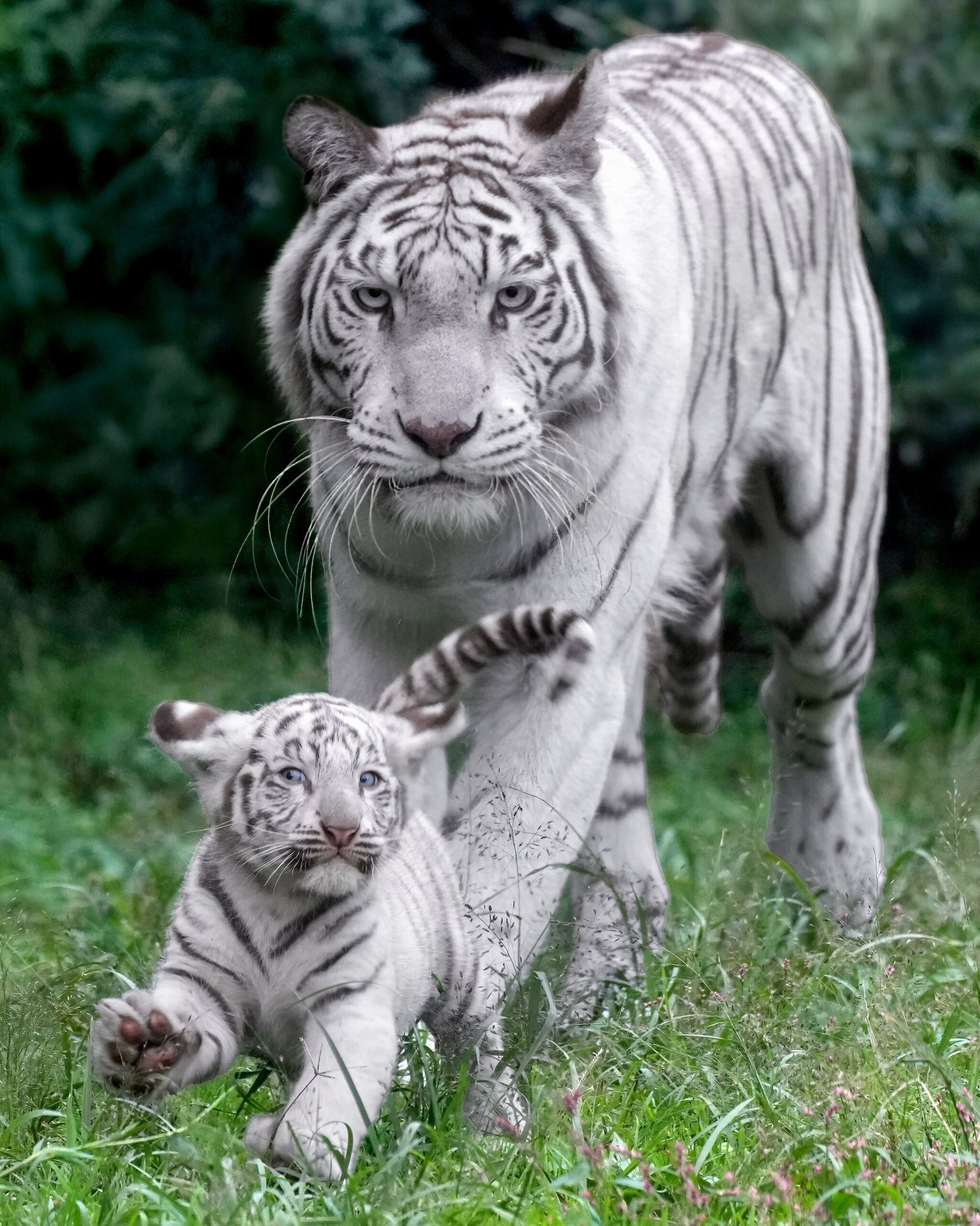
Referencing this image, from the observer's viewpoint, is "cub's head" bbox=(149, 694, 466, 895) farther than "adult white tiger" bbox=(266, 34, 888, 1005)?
No

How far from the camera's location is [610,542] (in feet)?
10.6

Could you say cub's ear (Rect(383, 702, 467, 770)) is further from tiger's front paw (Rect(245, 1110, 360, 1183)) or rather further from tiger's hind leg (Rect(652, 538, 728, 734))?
tiger's hind leg (Rect(652, 538, 728, 734))

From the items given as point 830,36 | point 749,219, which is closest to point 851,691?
point 749,219

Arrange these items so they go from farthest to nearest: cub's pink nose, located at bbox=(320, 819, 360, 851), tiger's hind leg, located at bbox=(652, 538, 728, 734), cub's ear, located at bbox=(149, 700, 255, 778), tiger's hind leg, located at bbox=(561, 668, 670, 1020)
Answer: tiger's hind leg, located at bbox=(652, 538, 728, 734) < tiger's hind leg, located at bbox=(561, 668, 670, 1020) < cub's ear, located at bbox=(149, 700, 255, 778) < cub's pink nose, located at bbox=(320, 819, 360, 851)

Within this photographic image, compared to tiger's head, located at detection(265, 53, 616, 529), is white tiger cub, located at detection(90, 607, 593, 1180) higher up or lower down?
lower down

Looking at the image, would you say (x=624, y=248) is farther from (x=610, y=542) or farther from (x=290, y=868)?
(x=290, y=868)

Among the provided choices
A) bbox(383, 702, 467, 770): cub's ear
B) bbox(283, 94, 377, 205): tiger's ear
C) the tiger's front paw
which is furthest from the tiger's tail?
bbox(283, 94, 377, 205): tiger's ear

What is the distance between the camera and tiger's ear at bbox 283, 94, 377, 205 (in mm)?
3146

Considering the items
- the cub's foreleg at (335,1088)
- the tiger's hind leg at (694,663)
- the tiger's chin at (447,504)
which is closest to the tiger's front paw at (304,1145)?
the cub's foreleg at (335,1088)

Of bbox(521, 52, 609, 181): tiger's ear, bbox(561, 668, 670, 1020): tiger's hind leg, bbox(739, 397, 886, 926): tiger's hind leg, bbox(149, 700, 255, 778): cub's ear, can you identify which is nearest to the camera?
bbox(149, 700, 255, 778): cub's ear

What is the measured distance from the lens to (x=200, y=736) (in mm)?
2652

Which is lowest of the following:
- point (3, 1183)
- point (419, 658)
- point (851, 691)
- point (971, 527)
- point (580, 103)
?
point (971, 527)

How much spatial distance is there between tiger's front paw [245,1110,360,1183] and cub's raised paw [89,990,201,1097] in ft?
0.49

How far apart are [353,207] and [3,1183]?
1.66 m
